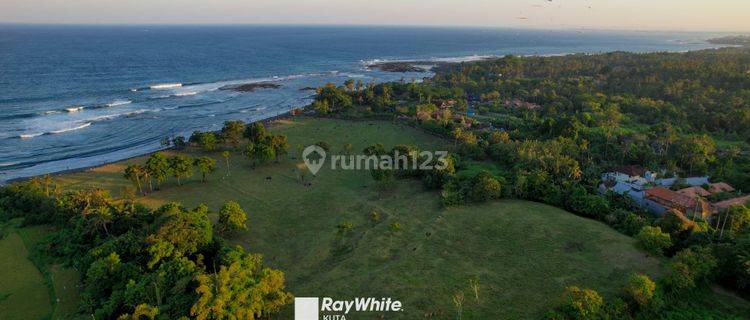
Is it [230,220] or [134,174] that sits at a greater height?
[134,174]

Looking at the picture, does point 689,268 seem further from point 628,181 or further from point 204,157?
point 204,157

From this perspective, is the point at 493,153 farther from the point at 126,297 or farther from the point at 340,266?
A: the point at 126,297

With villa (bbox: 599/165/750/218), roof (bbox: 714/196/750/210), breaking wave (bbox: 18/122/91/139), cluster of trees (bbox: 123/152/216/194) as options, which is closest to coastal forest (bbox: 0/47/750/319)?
cluster of trees (bbox: 123/152/216/194)

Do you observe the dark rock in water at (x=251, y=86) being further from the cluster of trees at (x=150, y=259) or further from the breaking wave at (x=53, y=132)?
the cluster of trees at (x=150, y=259)

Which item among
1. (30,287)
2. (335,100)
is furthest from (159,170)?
(335,100)

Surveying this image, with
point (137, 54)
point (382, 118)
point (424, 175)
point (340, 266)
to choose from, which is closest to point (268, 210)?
point (340, 266)

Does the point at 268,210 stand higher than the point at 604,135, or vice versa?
the point at 604,135
